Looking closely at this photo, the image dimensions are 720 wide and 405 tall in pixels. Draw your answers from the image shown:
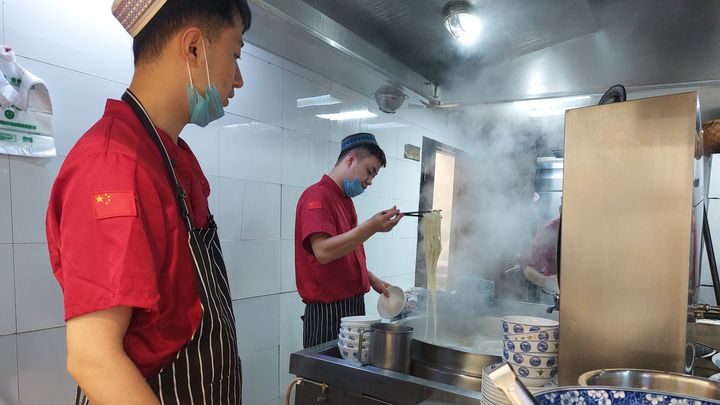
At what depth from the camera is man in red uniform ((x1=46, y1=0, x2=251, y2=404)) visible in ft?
2.59

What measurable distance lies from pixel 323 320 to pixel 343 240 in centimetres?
51

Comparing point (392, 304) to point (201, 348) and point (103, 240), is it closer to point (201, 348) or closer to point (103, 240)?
point (201, 348)

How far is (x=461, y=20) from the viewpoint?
6.63ft

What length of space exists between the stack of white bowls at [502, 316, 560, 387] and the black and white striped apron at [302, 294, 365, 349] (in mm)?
1217

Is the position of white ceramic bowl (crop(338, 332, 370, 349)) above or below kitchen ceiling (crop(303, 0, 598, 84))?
below

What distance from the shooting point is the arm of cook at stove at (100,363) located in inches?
30.4

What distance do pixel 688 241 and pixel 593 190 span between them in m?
0.24

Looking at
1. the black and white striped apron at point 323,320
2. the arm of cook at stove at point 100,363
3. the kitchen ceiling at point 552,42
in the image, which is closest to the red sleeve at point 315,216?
the black and white striped apron at point 323,320

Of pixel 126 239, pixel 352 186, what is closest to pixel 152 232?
pixel 126 239

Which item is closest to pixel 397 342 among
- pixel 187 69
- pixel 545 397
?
pixel 545 397

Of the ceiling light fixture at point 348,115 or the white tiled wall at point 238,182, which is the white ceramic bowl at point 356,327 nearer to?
the white tiled wall at point 238,182

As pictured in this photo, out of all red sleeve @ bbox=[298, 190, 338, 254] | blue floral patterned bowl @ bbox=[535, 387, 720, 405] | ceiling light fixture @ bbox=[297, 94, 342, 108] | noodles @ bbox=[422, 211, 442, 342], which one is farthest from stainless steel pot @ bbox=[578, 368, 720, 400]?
ceiling light fixture @ bbox=[297, 94, 342, 108]

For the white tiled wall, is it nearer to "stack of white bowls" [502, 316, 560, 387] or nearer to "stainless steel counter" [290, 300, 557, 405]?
"stainless steel counter" [290, 300, 557, 405]

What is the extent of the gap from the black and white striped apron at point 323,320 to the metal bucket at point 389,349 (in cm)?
87
